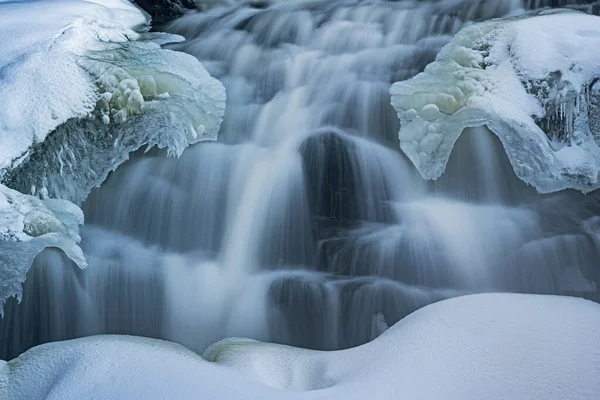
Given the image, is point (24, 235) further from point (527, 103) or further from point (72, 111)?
point (527, 103)

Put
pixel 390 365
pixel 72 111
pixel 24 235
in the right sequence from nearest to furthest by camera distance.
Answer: pixel 390 365
pixel 24 235
pixel 72 111

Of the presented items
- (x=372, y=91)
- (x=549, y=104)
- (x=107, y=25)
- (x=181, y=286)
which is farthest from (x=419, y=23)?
(x=181, y=286)

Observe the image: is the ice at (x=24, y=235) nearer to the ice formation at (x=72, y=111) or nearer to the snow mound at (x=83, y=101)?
the ice formation at (x=72, y=111)

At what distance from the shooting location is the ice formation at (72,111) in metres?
3.51

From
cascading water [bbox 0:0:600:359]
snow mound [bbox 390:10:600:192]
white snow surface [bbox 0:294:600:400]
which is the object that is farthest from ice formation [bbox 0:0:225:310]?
snow mound [bbox 390:10:600:192]

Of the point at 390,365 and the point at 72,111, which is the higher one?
the point at 72,111

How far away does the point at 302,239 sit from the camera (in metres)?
3.80

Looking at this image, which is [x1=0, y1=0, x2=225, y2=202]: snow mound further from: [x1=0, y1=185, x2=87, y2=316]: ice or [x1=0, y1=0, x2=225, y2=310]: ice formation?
[x1=0, y1=185, x2=87, y2=316]: ice

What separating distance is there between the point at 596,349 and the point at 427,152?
5.40 ft

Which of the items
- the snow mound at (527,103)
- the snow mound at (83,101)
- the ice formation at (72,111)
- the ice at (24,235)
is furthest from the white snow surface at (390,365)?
the snow mound at (83,101)

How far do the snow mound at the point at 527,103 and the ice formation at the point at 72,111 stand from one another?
1417 mm

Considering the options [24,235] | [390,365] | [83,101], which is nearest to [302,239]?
[390,365]

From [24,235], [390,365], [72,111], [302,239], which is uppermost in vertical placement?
[72,111]

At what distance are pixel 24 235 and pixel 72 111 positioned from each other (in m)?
0.95
